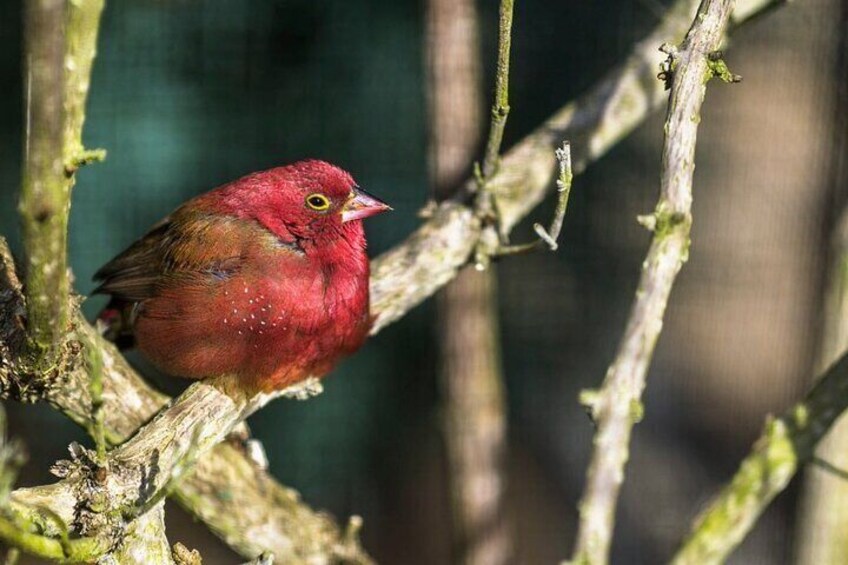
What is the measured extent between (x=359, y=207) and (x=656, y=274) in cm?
91

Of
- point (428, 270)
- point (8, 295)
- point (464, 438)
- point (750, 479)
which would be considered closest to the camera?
point (8, 295)

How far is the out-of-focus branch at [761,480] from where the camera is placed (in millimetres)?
2652

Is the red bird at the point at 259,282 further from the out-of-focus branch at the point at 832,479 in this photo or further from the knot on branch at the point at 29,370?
the out-of-focus branch at the point at 832,479

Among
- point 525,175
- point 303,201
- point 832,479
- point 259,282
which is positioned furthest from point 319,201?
point 832,479

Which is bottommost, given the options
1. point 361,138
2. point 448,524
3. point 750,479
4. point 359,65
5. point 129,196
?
point 448,524

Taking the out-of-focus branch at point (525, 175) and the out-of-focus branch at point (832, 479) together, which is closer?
the out-of-focus branch at point (525, 175)

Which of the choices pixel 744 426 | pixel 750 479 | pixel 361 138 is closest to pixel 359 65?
pixel 361 138

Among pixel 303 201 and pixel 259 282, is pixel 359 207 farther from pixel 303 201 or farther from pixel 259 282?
pixel 259 282

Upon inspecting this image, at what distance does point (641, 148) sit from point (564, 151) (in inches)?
119

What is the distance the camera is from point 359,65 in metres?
4.80

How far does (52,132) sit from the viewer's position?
5.24 feet

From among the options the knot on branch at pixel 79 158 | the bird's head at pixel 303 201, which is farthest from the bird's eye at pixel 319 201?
the knot on branch at pixel 79 158

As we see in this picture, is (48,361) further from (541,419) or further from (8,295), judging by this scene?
(541,419)

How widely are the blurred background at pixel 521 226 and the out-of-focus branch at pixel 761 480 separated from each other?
197 centimetres
